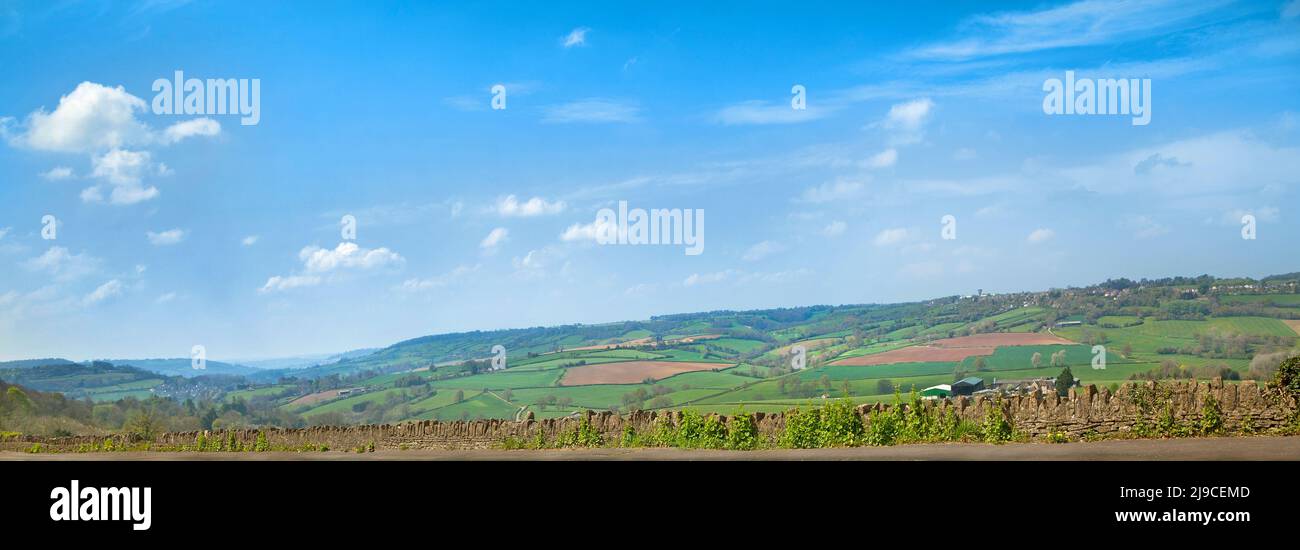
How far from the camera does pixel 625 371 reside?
237 ft

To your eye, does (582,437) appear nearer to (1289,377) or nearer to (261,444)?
(261,444)

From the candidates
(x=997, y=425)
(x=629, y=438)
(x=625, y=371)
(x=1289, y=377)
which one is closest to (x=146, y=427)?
(x=629, y=438)

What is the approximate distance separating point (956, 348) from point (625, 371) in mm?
25907

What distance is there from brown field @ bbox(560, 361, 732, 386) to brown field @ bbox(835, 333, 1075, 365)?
41.8ft

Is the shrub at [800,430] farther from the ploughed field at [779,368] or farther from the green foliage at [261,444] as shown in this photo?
the ploughed field at [779,368]

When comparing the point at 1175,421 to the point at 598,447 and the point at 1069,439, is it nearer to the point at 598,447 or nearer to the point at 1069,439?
the point at 1069,439

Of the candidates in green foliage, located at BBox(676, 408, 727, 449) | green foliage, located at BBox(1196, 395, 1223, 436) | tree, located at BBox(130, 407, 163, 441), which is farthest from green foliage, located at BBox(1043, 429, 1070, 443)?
tree, located at BBox(130, 407, 163, 441)

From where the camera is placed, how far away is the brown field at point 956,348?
69.7 m

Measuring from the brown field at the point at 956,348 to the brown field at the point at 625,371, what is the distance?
41.8 feet

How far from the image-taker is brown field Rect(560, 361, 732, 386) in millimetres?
69387
